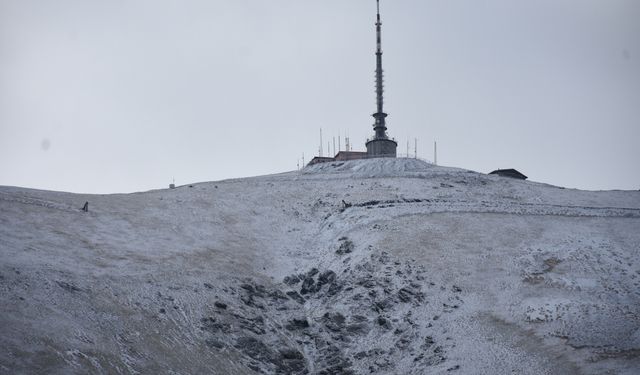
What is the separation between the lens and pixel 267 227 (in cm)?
4600

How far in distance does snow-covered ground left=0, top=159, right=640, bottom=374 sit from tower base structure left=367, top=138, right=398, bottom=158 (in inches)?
1747

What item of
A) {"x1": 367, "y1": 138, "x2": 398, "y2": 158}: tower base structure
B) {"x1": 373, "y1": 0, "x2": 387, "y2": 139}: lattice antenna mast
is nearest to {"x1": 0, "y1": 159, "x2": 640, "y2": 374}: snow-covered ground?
{"x1": 367, "y1": 138, "x2": 398, "y2": 158}: tower base structure

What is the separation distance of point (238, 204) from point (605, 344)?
3423cm

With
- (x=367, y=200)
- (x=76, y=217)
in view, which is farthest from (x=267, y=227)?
(x=76, y=217)

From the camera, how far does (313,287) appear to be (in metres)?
34.3

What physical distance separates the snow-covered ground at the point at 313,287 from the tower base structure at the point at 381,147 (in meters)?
44.4

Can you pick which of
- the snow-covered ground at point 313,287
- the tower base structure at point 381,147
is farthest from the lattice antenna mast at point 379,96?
the snow-covered ground at point 313,287

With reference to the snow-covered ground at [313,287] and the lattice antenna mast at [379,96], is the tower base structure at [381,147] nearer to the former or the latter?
the lattice antenna mast at [379,96]

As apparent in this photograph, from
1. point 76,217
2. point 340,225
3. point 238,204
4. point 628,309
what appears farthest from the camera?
point 238,204

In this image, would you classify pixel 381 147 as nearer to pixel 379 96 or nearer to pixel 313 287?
pixel 379 96

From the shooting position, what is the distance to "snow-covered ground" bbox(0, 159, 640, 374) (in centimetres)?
2289

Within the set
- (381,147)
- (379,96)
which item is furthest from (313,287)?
(379,96)

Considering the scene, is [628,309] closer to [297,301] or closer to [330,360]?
[330,360]

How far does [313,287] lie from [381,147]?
62.7 metres
